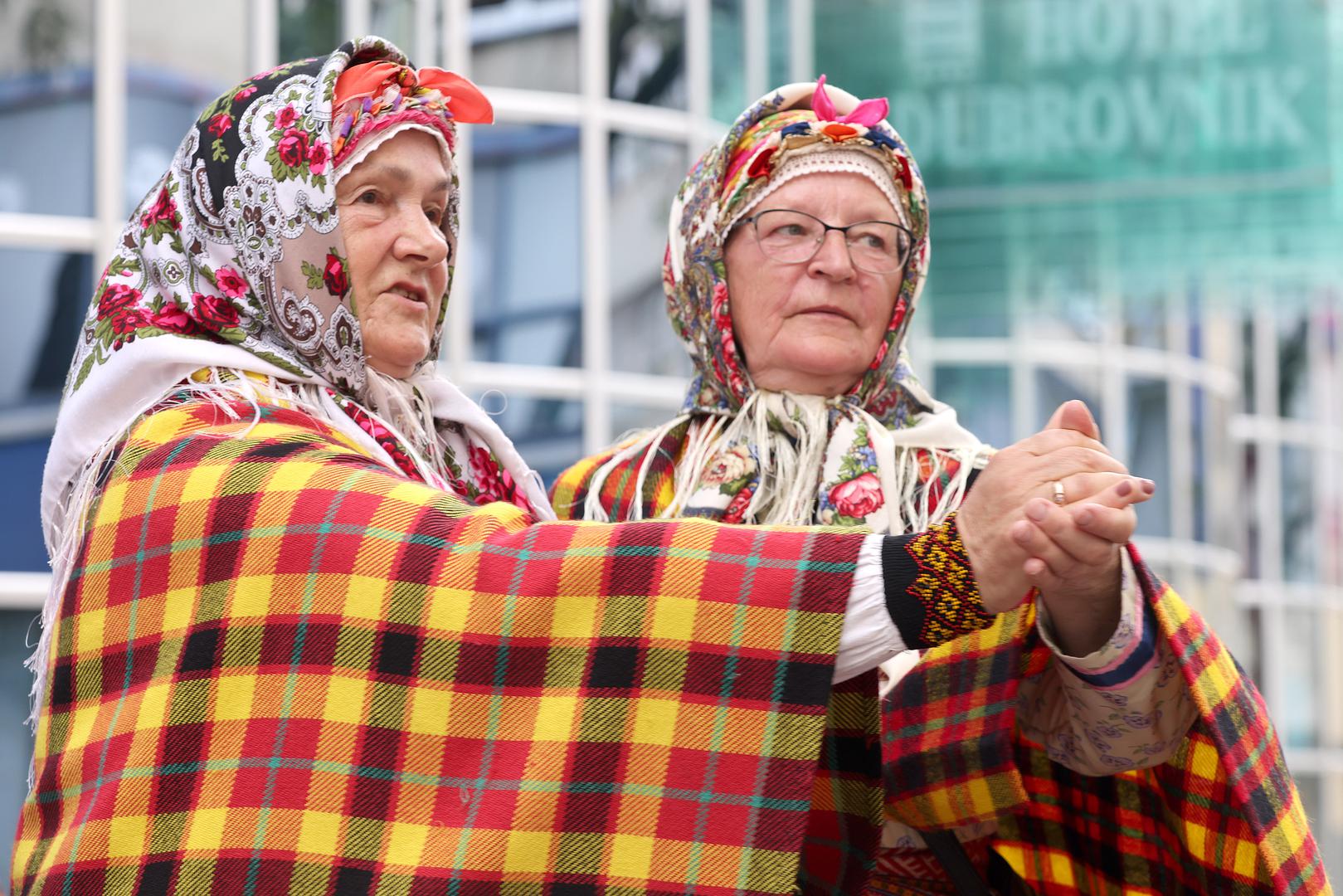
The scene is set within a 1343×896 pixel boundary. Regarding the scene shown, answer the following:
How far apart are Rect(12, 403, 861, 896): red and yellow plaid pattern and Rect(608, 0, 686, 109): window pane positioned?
20.4 ft

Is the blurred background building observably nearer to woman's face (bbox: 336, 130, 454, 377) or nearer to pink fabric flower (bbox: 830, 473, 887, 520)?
woman's face (bbox: 336, 130, 454, 377)

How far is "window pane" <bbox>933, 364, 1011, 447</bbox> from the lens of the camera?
12.7 meters

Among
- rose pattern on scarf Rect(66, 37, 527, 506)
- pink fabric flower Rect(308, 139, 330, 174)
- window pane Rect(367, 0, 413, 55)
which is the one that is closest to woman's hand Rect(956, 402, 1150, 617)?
rose pattern on scarf Rect(66, 37, 527, 506)

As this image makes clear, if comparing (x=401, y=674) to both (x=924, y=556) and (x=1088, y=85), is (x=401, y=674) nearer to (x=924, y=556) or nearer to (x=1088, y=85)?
(x=924, y=556)

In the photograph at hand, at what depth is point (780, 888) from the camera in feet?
7.31

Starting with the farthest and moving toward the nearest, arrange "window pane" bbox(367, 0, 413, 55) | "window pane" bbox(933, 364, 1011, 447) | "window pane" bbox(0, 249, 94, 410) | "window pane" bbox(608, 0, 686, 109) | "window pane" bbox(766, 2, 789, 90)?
"window pane" bbox(933, 364, 1011, 447)
"window pane" bbox(766, 2, 789, 90)
"window pane" bbox(608, 0, 686, 109)
"window pane" bbox(367, 0, 413, 55)
"window pane" bbox(0, 249, 94, 410)

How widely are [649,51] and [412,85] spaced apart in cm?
546

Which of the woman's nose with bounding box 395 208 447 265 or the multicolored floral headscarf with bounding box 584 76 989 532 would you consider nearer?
the woman's nose with bounding box 395 208 447 265

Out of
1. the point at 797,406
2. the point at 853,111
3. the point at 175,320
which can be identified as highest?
the point at 853,111

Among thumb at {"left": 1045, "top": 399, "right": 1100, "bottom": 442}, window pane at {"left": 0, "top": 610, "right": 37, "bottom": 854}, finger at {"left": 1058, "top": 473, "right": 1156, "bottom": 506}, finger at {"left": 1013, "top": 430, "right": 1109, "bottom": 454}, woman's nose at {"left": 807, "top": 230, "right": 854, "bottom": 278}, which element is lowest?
window pane at {"left": 0, "top": 610, "right": 37, "bottom": 854}

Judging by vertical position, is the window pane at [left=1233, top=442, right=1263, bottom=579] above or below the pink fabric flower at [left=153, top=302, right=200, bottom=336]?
below

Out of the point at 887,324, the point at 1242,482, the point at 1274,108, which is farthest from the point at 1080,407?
the point at 1242,482

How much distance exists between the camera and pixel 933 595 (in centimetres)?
225

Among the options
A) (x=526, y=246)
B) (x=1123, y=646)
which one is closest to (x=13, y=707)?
(x=526, y=246)
